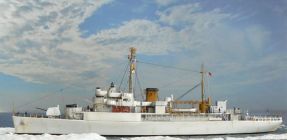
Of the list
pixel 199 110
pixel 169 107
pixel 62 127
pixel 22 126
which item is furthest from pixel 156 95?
pixel 22 126

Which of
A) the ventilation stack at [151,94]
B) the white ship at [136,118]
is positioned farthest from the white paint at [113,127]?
the ventilation stack at [151,94]

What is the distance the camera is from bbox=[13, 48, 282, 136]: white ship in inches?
1277

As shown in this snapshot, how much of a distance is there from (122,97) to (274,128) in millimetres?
18568

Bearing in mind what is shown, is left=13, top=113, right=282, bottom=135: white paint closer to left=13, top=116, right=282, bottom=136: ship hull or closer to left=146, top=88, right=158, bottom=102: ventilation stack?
left=13, top=116, right=282, bottom=136: ship hull

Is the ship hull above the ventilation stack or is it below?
below

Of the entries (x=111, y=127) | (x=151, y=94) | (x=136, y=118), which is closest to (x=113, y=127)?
(x=111, y=127)

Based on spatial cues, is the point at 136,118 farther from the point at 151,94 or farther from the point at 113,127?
the point at 151,94

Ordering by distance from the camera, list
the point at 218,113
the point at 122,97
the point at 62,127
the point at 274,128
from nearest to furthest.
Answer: the point at 62,127 < the point at 122,97 < the point at 218,113 < the point at 274,128

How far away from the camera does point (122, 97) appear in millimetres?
34500

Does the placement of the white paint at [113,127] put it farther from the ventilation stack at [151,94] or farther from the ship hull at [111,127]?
the ventilation stack at [151,94]

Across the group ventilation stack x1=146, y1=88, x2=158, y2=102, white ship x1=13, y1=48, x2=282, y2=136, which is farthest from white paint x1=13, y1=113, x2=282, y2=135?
ventilation stack x1=146, y1=88, x2=158, y2=102

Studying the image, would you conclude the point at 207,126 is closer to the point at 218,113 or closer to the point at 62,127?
the point at 218,113

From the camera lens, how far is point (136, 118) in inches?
1314

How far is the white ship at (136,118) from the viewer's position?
32438 millimetres
